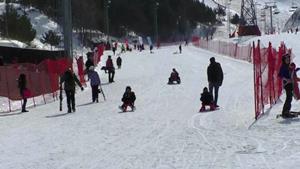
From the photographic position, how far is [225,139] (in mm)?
13781

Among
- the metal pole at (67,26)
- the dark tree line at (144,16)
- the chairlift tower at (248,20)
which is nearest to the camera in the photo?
the metal pole at (67,26)

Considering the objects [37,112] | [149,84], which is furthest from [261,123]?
[149,84]

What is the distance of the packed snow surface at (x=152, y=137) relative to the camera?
37.3 ft

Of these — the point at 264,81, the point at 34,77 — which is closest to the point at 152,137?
the point at 264,81

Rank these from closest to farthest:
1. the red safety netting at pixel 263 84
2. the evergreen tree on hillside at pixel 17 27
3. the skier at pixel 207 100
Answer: the red safety netting at pixel 263 84 → the skier at pixel 207 100 → the evergreen tree on hillside at pixel 17 27

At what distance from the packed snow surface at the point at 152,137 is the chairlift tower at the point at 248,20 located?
3029 inches

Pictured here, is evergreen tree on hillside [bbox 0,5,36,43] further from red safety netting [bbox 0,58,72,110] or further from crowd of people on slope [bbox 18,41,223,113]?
crowd of people on slope [bbox 18,41,223,113]

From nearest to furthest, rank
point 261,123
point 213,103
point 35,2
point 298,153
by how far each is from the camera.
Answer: point 298,153 → point 261,123 → point 213,103 → point 35,2

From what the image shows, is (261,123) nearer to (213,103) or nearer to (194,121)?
(194,121)

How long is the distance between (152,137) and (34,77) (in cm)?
1584

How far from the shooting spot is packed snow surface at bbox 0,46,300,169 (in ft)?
37.3

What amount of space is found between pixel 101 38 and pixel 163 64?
59213 millimetres

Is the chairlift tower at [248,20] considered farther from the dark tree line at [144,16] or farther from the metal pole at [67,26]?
the metal pole at [67,26]

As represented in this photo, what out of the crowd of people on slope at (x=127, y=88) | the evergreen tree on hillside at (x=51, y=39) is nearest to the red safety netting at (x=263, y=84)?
the crowd of people on slope at (x=127, y=88)
